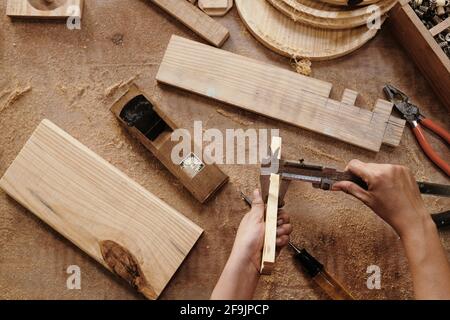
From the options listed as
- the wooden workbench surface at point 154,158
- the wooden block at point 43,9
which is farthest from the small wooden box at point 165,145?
the wooden block at point 43,9

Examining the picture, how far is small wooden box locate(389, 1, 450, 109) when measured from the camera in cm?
168

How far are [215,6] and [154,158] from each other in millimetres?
613

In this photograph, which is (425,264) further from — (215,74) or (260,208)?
(215,74)

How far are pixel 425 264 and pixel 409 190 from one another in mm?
218

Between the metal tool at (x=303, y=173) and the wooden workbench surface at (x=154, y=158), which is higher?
the metal tool at (x=303, y=173)

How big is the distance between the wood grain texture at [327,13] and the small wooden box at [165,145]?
1.93 ft

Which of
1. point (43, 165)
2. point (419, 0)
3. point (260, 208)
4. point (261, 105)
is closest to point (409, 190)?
point (260, 208)

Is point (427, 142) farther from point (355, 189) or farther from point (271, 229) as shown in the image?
point (271, 229)

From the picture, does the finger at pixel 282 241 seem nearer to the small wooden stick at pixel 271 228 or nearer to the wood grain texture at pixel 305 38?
the small wooden stick at pixel 271 228

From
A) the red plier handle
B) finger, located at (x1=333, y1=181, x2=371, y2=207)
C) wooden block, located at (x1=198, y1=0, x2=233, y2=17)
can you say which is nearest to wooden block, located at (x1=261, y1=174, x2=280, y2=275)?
finger, located at (x1=333, y1=181, x2=371, y2=207)

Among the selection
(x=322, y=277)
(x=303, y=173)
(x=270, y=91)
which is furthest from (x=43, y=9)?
(x=322, y=277)

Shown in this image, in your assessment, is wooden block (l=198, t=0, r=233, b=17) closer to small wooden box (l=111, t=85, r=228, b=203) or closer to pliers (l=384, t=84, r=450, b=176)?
small wooden box (l=111, t=85, r=228, b=203)

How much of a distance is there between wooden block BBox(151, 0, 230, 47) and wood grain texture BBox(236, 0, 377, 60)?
0.13m

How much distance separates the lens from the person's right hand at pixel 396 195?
1455mm
